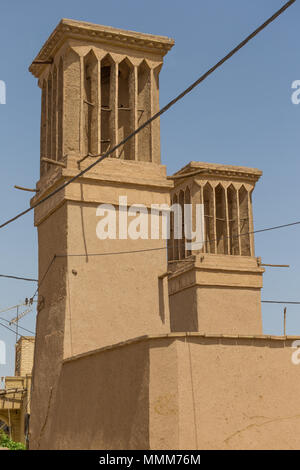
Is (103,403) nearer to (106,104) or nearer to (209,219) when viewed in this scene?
(106,104)

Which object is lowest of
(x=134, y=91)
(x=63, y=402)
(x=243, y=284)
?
(x=63, y=402)

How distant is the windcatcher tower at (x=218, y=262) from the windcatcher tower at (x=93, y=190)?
12.7ft

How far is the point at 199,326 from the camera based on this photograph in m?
18.9

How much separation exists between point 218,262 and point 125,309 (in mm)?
6028

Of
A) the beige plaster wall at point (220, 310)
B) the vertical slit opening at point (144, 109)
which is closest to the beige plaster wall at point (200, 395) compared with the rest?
the vertical slit opening at point (144, 109)

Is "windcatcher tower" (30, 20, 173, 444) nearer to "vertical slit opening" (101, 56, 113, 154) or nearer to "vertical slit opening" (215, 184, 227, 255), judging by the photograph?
"vertical slit opening" (101, 56, 113, 154)

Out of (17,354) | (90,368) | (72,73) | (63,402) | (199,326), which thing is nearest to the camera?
(90,368)

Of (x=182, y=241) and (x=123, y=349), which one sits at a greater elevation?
(x=182, y=241)

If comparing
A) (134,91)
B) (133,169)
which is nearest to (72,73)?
(134,91)

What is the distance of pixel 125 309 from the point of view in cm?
1421

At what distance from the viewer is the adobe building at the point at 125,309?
10.5 meters
